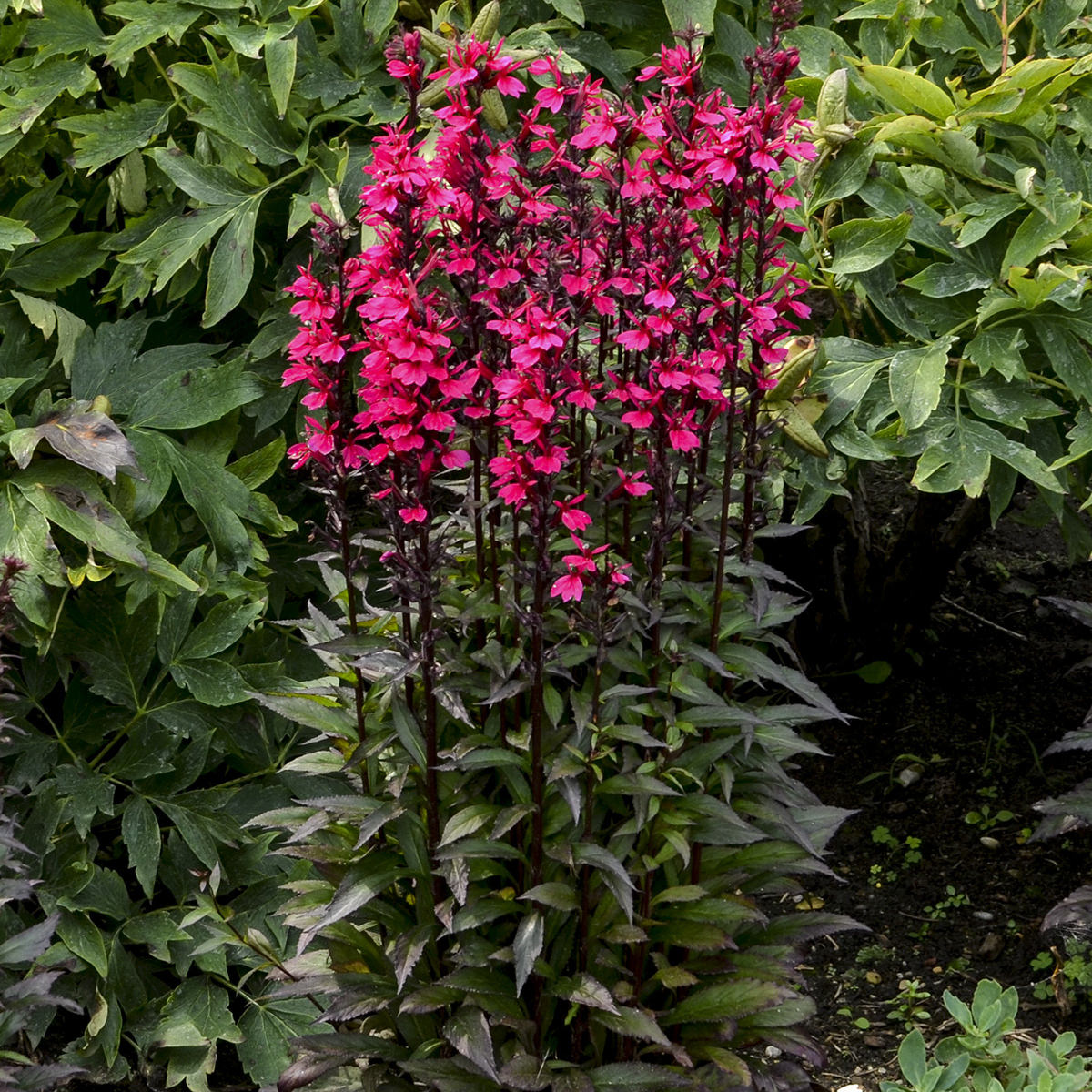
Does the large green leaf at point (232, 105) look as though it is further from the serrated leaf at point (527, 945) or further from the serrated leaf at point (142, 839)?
the serrated leaf at point (527, 945)

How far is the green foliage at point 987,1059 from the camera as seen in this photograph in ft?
7.03

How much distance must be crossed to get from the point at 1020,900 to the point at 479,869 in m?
1.45

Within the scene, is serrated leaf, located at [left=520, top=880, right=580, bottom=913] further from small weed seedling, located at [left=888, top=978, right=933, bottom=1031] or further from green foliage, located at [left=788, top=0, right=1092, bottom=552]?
small weed seedling, located at [left=888, top=978, right=933, bottom=1031]

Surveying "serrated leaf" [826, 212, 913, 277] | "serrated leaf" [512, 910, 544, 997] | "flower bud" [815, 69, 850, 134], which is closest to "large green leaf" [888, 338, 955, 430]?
"serrated leaf" [826, 212, 913, 277]

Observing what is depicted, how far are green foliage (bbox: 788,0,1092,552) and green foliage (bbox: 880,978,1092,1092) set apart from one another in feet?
2.74

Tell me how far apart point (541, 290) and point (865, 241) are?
0.90 metres


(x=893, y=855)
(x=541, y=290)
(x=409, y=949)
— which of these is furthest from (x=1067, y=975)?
(x=541, y=290)

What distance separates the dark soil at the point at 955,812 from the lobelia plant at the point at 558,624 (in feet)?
1.99

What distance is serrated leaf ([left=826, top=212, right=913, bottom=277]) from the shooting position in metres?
2.37

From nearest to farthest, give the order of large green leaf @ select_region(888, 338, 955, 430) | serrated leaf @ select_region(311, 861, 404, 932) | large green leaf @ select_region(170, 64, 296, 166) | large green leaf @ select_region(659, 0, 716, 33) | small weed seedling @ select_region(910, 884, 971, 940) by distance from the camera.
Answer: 1. serrated leaf @ select_region(311, 861, 404, 932)
2. large green leaf @ select_region(888, 338, 955, 430)
3. large green leaf @ select_region(659, 0, 716, 33)
4. large green leaf @ select_region(170, 64, 296, 166)
5. small weed seedling @ select_region(910, 884, 971, 940)

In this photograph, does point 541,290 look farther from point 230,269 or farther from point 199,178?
point 199,178

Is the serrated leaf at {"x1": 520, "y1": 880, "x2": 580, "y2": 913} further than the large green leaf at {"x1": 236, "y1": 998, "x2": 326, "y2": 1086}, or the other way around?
the large green leaf at {"x1": 236, "y1": 998, "x2": 326, "y2": 1086}

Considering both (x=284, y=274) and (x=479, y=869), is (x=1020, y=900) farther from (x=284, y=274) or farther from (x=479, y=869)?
(x=284, y=274)

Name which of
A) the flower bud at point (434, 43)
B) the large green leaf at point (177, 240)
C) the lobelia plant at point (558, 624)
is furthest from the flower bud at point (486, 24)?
the large green leaf at point (177, 240)
